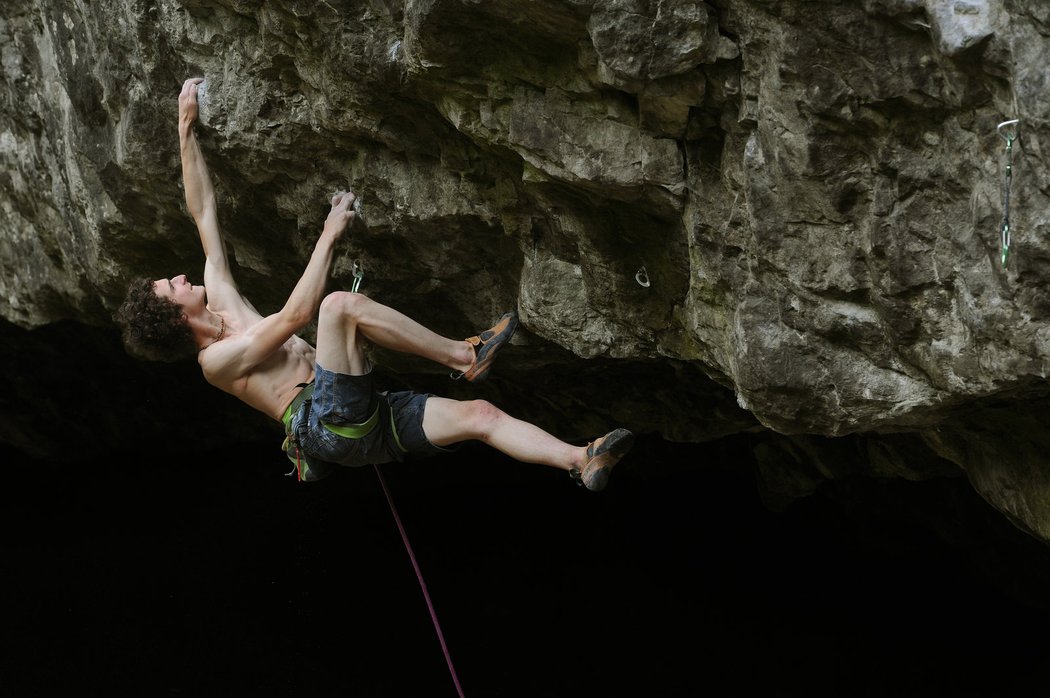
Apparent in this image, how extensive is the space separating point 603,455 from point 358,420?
93cm

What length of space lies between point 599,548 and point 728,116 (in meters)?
4.80

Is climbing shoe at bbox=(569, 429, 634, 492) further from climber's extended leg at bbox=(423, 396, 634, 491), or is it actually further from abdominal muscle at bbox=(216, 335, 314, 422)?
abdominal muscle at bbox=(216, 335, 314, 422)

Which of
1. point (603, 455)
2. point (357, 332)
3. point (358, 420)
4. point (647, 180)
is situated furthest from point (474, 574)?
point (647, 180)

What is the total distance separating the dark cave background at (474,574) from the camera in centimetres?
592

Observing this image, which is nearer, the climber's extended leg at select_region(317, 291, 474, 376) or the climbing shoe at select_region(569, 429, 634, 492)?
the climbing shoe at select_region(569, 429, 634, 492)

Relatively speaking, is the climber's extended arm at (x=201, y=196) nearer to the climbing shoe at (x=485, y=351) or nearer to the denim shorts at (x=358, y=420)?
the denim shorts at (x=358, y=420)

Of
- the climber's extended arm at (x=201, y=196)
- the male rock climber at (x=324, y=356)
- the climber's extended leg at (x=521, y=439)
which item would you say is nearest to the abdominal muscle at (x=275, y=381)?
the male rock climber at (x=324, y=356)

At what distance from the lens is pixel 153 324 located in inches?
158

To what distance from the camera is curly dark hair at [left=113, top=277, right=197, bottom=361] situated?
13.1ft

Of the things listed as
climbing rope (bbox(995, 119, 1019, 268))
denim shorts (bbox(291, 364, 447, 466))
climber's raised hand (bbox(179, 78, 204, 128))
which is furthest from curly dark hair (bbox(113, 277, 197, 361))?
climbing rope (bbox(995, 119, 1019, 268))

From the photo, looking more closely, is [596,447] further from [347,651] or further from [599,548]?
[599,548]

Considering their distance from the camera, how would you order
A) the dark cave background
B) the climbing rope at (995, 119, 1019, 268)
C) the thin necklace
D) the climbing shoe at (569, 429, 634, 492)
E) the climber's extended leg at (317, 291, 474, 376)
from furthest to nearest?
the dark cave background → the thin necklace → the climber's extended leg at (317, 291, 474, 376) → the climbing shoe at (569, 429, 634, 492) → the climbing rope at (995, 119, 1019, 268)

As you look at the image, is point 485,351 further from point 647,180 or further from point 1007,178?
point 1007,178

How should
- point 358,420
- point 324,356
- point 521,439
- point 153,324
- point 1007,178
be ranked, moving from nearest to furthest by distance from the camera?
1. point 1007,178
2. point 521,439
3. point 324,356
4. point 358,420
5. point 153,324
